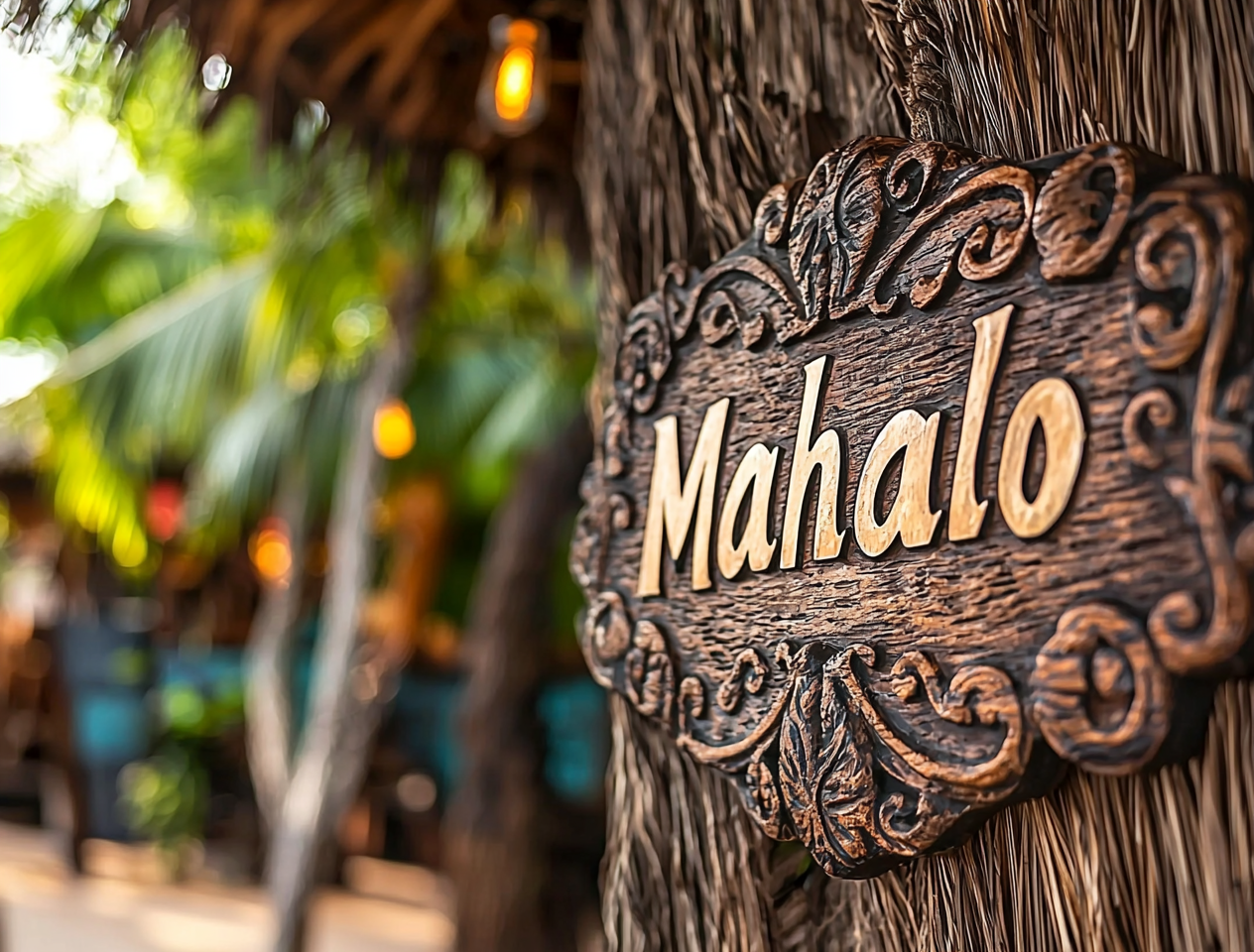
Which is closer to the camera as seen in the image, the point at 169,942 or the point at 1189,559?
the point at 1189,559

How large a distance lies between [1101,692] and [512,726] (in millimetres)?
2478

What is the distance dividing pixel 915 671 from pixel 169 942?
4.30 m

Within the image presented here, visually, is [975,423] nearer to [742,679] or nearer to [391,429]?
[742,679]

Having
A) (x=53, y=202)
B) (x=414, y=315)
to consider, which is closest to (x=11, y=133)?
(x=53, y=202)

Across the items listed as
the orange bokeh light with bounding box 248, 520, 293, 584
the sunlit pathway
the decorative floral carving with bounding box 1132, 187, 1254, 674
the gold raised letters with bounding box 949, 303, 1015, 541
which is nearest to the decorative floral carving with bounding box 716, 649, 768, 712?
the gold raised letters with bounding box 949, 303, 1015, 541

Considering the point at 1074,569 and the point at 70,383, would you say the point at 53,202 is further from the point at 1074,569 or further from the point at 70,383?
the point at 1074,569

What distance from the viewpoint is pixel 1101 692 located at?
0.65 metres

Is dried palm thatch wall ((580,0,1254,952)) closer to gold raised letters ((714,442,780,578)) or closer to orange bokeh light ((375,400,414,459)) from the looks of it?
gold raised letters ((714,442,780,578))

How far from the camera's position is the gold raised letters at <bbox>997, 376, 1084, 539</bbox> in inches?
26.7

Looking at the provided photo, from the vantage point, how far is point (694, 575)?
1.01 m

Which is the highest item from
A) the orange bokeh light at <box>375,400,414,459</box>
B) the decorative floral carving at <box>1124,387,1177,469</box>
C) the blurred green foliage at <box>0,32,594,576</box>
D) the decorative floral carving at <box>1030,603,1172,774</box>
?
the blurred green foliage at <box>0,32,594,576</box>

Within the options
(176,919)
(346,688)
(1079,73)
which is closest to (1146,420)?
(1079,73)

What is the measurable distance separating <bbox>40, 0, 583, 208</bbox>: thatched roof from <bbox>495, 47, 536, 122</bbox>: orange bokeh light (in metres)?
0.11

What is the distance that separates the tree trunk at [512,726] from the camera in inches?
115
